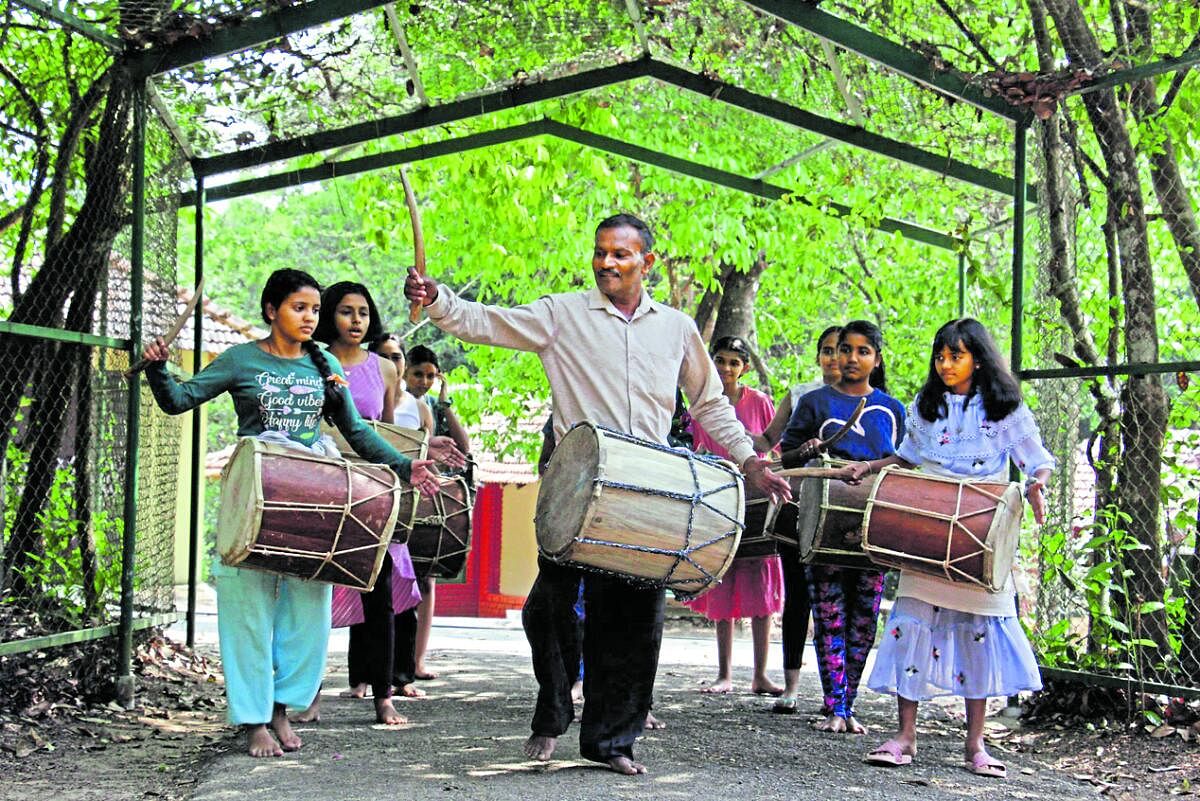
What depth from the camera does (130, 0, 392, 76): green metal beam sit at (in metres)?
7.30

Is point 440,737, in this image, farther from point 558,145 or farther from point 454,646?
point 558,145

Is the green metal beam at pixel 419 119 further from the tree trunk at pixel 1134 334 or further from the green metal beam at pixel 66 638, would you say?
the green metal beam at pixel 66 638

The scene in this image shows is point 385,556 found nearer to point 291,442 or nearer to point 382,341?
point 291,442

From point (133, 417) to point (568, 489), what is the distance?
2939mm

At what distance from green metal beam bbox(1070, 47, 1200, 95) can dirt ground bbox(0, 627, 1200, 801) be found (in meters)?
2.94

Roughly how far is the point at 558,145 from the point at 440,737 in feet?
28.2

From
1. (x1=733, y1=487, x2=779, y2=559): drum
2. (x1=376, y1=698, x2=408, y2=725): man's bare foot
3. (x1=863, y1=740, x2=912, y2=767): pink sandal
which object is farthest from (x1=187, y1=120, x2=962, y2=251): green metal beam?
(x1=863, y1=740, x2=912, y2=767): pink sandal

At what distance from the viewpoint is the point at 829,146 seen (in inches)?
388

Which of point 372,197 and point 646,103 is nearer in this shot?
point 646,103

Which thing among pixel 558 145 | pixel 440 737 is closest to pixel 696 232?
pixel 558 145

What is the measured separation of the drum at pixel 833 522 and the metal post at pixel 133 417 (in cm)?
318

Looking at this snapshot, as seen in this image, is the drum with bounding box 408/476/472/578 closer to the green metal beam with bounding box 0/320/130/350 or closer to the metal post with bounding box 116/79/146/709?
the metal post with bounding box 116/79/146/709

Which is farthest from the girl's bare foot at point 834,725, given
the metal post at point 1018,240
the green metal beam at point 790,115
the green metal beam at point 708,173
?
the green metal beam at point 708,173

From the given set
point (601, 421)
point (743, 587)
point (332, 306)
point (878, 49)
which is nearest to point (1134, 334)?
point (878, 49)
